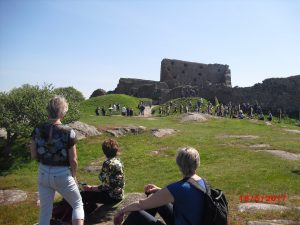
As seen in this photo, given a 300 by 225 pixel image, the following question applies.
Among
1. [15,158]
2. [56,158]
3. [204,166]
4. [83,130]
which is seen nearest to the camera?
[56,158]

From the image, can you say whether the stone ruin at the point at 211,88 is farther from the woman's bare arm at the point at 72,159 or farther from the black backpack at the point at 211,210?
the black backpack at the point at 211,210

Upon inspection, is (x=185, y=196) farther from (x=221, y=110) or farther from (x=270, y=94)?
(x=270, y=94)

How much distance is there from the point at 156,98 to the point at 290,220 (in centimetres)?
6340

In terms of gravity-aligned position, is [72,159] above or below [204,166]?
above

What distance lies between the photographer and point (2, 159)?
82.1 ft

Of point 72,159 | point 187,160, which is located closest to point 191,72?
point 72,159

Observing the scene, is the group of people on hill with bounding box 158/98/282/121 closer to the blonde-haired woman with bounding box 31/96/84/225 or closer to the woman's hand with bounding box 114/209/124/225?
the woman's hand with bounding box 114/209/124/225

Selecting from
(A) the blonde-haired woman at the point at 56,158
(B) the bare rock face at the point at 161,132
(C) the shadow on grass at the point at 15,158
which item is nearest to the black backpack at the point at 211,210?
(A) the blonde-haired woman at the point at 56,158

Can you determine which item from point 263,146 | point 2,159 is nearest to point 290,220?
point 263,146

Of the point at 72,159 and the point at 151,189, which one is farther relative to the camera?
the point at 151,189

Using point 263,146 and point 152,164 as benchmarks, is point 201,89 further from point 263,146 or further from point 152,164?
point 152,164

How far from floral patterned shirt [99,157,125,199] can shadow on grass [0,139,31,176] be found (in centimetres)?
1521

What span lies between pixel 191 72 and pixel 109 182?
8367 cm

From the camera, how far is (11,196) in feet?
51.6
